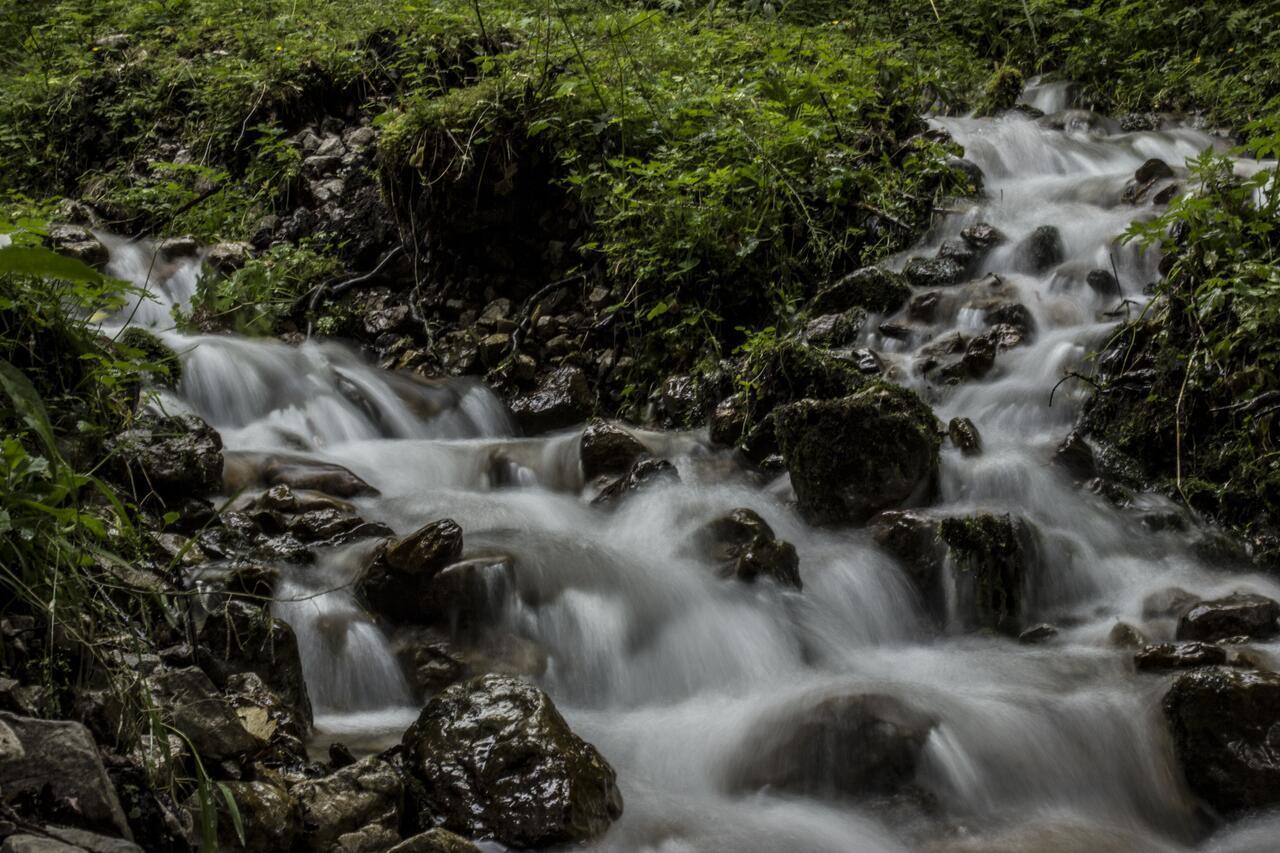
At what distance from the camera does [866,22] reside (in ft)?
36.0

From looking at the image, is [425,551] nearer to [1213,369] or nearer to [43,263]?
[43,263]

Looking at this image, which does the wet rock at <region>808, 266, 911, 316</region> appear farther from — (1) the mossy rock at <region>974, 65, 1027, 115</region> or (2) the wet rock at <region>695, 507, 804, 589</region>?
(1) the mossy rock at <region>974, 65, 1027, 115</region>

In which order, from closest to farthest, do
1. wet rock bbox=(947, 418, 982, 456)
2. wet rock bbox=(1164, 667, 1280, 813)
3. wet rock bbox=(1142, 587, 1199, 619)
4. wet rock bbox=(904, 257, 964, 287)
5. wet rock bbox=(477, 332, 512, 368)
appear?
wet rock bbox=(1164, 667, 1280, 813) → wet rock bbox=(1142, 587, 1199, 619) → wet rock bbox=(947, 418, 982, 456) → wet rock bbox=(904, 257, 964, 287) → wet rock bbox=(477, 332, 512, 368)

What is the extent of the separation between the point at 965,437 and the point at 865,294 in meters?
1.51

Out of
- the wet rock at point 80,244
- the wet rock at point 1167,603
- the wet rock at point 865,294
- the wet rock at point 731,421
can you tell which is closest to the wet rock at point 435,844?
the wet rock at point 1167,603

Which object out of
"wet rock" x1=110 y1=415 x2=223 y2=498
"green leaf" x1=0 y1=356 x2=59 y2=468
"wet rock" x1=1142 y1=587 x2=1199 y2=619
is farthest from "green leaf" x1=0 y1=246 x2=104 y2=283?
"wet rock" x1=1142 y1=587 x2=1199 y2=619

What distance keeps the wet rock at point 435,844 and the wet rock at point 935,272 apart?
495 centimetres

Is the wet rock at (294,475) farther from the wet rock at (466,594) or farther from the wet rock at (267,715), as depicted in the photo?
the wet rock at (267,715)

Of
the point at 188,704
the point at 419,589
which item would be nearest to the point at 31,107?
the point at 419,589

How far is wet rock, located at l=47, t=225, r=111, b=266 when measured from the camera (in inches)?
280

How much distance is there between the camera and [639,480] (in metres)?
5.27

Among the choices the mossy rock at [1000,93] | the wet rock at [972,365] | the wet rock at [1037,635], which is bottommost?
the wet rock at [1037,635]

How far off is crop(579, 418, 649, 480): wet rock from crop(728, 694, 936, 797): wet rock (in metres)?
2.36

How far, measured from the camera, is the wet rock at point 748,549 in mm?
4359
